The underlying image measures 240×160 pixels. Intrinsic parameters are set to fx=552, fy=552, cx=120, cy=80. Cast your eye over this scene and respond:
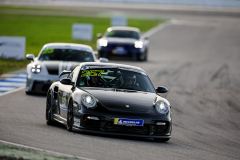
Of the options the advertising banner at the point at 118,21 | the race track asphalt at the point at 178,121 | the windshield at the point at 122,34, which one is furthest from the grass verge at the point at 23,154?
the advertising banner at the point at 118,21

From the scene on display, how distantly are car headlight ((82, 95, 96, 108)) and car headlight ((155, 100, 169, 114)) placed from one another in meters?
0.99

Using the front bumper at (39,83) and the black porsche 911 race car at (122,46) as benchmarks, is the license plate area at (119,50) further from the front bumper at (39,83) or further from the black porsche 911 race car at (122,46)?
the front bumper at (39,83)

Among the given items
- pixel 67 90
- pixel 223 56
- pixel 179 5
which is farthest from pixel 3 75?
pixel 179 5

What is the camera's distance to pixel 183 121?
1160 cm

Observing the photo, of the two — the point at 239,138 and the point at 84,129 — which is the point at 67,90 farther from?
the point at 239,138

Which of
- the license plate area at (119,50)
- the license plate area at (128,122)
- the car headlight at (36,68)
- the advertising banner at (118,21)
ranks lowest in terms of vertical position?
the advertising banner at (118,21)

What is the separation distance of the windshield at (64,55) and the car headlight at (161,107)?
6.66 m

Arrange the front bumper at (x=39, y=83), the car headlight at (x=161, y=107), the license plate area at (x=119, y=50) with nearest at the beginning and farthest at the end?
the car headlight at (x=161, y=107), the front bumper at (x=39, y=83), the license plate area at (x=119, y=50)

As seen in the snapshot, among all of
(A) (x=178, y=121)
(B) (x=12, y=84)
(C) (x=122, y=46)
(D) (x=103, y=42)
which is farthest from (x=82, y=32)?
(A) (x=178, y=121)

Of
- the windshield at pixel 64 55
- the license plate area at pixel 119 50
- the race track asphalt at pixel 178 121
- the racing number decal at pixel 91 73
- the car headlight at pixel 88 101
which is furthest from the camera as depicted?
the license plate area at pixel 119 50

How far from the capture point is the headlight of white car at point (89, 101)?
27.0 feet

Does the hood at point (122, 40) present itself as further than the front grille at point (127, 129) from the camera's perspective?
Yes

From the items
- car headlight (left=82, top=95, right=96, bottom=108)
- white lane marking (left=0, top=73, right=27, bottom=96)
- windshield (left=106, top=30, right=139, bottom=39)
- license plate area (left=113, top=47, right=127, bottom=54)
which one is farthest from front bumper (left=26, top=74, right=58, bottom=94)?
windshield (left=106, top=30, right=139, bottom=39)

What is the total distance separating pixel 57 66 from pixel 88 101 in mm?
6176
